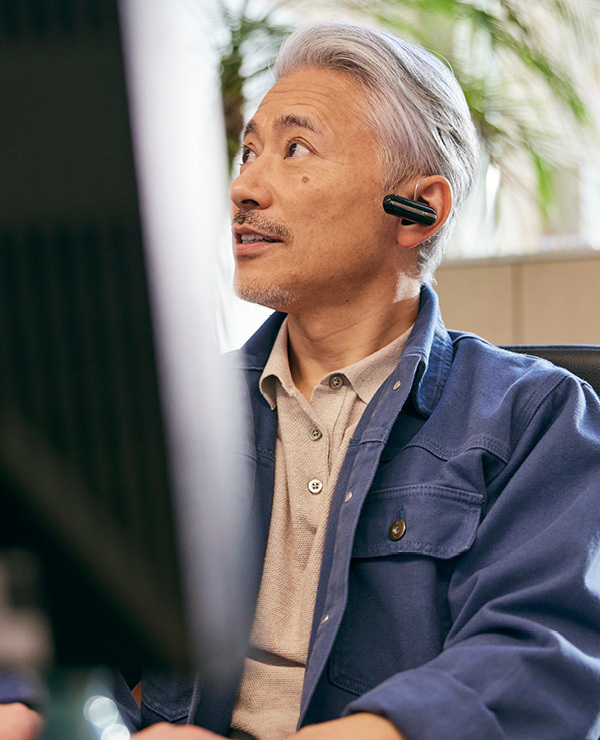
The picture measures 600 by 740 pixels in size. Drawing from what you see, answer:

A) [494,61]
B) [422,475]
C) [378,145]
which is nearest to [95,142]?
[422,475]

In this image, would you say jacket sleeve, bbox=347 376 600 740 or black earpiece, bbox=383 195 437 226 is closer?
jacket sleeve, bbox=347 376 600 740

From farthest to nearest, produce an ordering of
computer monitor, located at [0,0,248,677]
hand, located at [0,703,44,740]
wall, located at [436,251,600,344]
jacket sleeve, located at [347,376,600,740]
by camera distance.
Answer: wall, located at [436,251,600,344]
jacket sleeve, located at [347,376,600,740]
hand, located at [0,703,44,740]
computer monitor, located at [0,0,248,677]

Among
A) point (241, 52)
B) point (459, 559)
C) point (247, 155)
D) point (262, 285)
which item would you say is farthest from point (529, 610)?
point (241, 52)

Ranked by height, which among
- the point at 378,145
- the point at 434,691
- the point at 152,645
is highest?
the point at 378,145

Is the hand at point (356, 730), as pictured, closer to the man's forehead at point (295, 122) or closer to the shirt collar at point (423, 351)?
the shirt collar at point (423, 351)

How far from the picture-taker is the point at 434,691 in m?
0.67

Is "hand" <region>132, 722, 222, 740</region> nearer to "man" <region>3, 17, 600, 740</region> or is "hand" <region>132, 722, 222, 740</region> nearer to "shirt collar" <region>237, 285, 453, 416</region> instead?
"man" <region>3, 17, 600, 740</region>

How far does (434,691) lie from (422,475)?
0.31m

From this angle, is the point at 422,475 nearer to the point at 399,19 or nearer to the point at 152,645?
Answer: the point at 152,645

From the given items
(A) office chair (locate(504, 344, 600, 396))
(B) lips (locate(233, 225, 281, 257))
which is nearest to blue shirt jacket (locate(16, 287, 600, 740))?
(A) office chair (locate(504, 344, 600, 396))

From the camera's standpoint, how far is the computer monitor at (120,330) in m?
0.26

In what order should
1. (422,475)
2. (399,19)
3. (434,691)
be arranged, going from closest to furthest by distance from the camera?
1. (434,691)
2. (422,475)
3. (399,19)

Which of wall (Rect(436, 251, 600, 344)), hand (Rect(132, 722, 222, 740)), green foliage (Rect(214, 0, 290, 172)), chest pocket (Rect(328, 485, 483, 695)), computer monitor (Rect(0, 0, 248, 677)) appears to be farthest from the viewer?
green foliage (Rect(214, 0, 290, 172))

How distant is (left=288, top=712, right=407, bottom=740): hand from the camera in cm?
63
